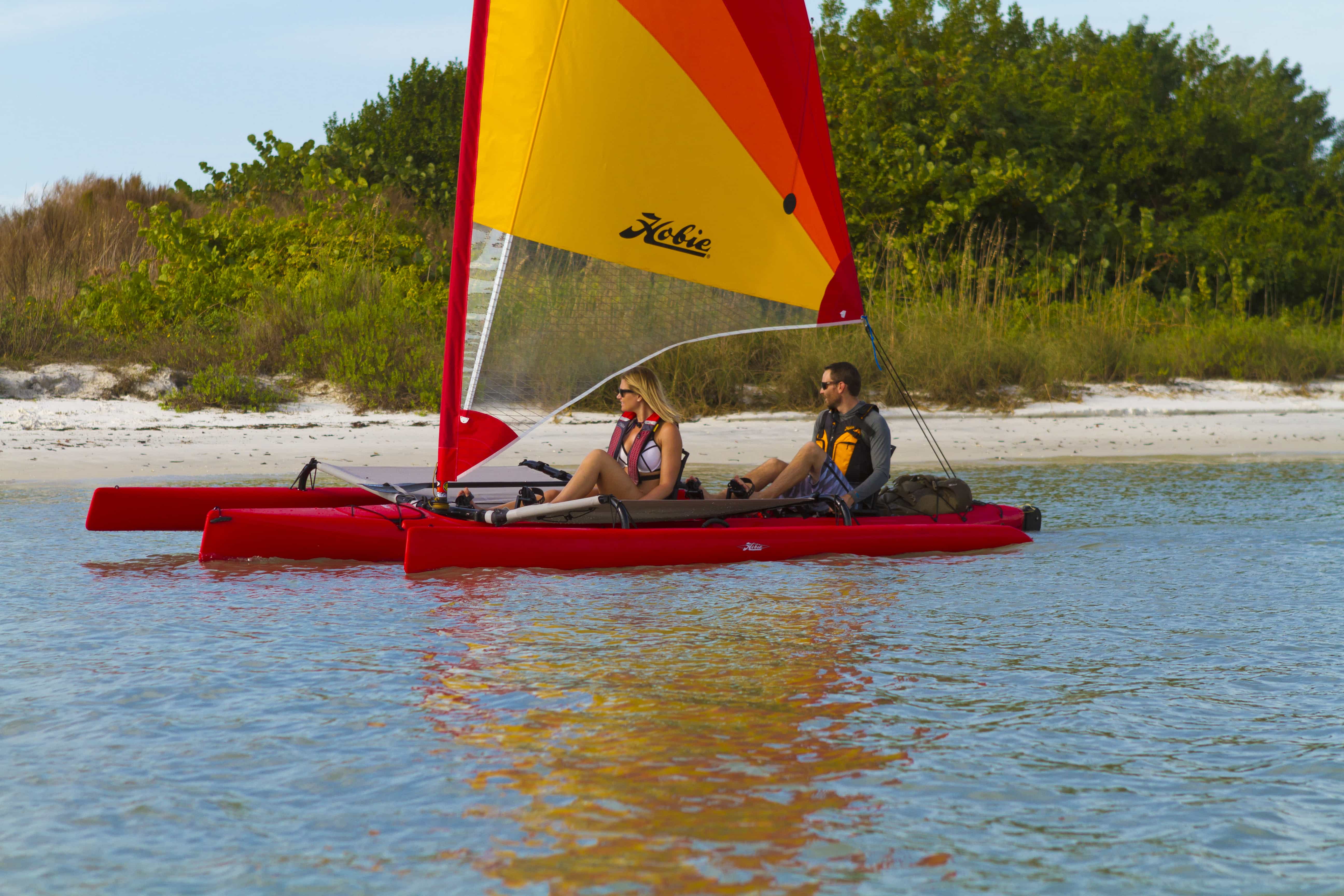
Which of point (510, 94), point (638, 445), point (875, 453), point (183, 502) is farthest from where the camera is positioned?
point (875, 453)

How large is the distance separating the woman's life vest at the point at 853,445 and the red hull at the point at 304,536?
2.19 meters

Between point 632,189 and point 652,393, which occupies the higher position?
point 632,189

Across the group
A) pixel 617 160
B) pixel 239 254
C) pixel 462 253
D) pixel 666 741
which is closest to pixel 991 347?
pixel 617 160

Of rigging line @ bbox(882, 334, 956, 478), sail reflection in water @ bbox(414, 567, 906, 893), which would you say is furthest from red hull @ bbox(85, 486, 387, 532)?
rigging line @ bbox(882, 334, 956, 478)

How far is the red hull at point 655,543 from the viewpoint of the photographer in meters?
5.70

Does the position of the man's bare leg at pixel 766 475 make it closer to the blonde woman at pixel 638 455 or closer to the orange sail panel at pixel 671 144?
the blonde woman at pixel 638 455

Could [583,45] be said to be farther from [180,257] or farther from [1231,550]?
[180,257]

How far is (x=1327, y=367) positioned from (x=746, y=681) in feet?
39.5

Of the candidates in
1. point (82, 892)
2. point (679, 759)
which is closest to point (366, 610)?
point (679, 759)

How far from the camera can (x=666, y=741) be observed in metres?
3.68

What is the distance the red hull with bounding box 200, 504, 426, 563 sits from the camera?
6.00m

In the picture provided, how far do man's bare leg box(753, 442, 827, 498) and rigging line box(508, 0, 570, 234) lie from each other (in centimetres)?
191

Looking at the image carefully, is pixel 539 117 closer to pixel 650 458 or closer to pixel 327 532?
pixel 650 458

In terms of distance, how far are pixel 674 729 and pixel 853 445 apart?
125 inches
